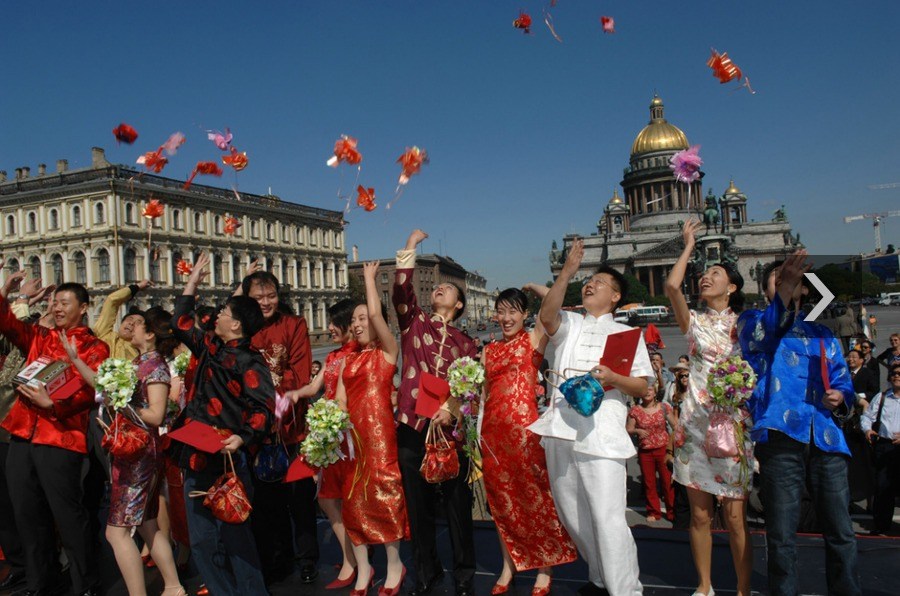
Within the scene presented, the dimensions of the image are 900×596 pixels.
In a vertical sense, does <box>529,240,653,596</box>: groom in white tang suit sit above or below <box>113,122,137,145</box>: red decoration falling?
below

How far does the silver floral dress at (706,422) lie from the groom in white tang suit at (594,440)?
31 centimetres

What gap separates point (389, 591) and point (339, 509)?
29.6 inches

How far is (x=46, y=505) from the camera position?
4762mm

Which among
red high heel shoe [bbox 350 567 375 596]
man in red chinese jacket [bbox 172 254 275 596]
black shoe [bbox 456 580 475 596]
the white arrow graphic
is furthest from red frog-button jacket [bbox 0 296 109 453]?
the white arrow graphic

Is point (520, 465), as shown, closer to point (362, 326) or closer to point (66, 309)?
point (362, 326)

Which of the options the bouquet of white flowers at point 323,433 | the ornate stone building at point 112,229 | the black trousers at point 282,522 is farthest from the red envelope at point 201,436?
the ornate stone building at point 112,229

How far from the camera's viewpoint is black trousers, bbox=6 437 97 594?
466 cm

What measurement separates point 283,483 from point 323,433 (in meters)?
1.01

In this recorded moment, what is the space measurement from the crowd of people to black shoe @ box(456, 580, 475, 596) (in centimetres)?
1

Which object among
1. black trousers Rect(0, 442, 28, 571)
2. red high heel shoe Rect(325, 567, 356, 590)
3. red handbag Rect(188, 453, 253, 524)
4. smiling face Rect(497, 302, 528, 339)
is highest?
smiling face Rect(497, 302, 528, 339)

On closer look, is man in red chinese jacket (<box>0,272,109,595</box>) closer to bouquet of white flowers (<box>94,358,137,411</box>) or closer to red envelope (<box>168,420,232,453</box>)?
bouquet of white flowers (<box>94,358,137,411</box>)

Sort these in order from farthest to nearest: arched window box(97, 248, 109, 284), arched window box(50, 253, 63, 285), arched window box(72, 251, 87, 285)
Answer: arched window box(50, 253, 63, 285) < arched window box(72, 251, 87, 285) < arched window box(97, 248, 109, 284)

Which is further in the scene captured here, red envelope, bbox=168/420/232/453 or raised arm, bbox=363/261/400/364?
raised arm, bbox=363/261/400/364

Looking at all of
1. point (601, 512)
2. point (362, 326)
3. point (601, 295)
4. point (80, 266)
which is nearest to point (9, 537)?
point (362, 326)
